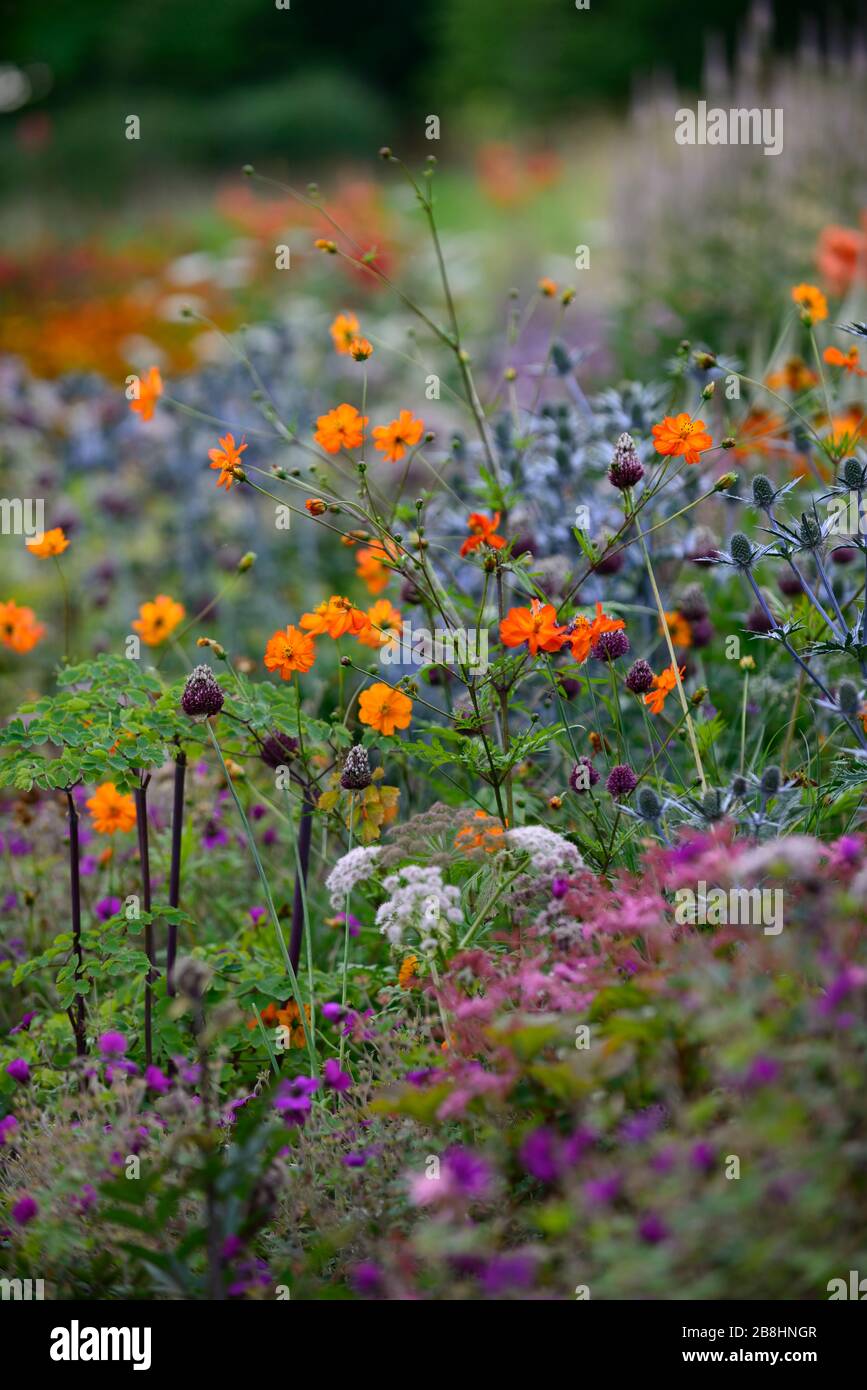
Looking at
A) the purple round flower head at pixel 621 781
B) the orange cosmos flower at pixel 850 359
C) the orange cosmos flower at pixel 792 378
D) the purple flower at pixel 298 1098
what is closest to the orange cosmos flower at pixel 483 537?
the purple round flower head at pixel 621 781

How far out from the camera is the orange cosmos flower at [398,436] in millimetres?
2324

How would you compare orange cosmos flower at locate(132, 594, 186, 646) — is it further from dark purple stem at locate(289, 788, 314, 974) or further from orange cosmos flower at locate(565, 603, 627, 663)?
orange cosmos flower at locate(565, 603, 627, 663)

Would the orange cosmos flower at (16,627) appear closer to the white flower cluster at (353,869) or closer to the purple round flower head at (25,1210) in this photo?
the white flower cluster at (353,869)

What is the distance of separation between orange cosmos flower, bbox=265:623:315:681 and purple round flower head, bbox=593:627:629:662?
1.60 ft

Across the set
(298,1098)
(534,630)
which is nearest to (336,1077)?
(298,1098)

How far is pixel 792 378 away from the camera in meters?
3.54

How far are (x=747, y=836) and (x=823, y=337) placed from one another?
10.8 feet

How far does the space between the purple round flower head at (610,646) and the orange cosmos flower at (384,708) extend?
338 millimetres

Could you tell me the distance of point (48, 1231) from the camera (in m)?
1.84

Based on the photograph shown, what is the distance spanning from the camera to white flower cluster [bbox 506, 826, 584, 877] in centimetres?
201

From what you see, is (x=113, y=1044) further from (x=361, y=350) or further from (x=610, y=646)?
(x=361, y=350)

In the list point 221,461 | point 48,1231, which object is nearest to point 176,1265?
point 48,1231

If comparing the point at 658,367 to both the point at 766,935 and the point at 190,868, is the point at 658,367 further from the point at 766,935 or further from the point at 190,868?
the point at 766,935

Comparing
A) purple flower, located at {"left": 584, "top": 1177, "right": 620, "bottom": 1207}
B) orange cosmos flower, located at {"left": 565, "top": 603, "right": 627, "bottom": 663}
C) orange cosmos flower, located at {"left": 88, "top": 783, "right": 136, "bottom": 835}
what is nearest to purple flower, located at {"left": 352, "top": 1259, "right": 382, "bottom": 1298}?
purple flower, located at {"left": 584, "top": 1177, "right": 620, "bottom": 1207}
